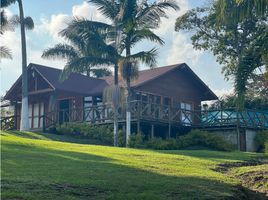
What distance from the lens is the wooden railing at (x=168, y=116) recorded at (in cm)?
2817

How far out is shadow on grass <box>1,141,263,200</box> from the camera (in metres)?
9.86

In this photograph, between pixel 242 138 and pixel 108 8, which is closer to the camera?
pixel 108 8

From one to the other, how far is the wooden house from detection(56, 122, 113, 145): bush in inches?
58.7

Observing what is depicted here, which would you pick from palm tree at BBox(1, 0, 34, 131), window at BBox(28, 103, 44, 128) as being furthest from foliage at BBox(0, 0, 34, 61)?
window at BBox(28, 103, 44, 128)

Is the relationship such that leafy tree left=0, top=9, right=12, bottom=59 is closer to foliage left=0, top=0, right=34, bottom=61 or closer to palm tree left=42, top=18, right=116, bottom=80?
foliage left=0, top=0, right=34, bottom=61

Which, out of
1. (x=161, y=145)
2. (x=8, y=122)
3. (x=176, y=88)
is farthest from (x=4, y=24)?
(x=161, y=145)

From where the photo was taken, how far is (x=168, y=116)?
96.3ft

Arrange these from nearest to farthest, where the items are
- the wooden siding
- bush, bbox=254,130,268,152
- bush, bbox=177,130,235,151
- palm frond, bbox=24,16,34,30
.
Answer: bush, bbox=177,130,235,151, bush, bbox=254,130,268,152, the wooden siding, palm frond, bbox=24,16,34,30

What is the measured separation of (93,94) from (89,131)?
7.35 m

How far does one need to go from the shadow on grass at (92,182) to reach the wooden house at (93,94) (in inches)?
645

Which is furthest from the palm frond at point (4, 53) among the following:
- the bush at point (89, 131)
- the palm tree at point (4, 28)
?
the bush at point (89, 131)

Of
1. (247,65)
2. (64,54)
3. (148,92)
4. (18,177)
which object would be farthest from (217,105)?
(18,177)

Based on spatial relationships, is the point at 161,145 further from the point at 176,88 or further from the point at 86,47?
the point at 176,88

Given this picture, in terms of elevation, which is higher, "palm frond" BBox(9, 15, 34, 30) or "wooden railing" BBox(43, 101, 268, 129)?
"palm frond" BBox(9, 15, 34, 30)
